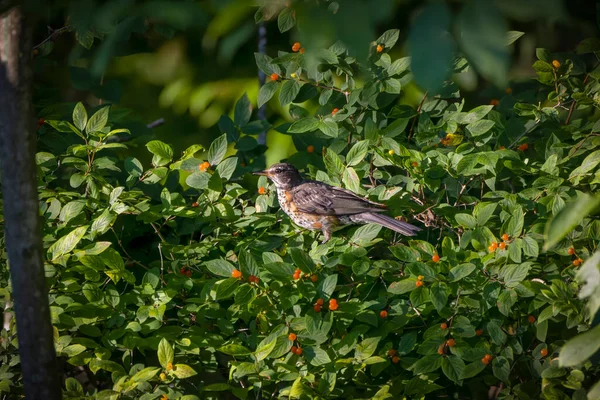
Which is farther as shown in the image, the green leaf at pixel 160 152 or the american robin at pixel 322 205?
the american robin at pixel 322 205

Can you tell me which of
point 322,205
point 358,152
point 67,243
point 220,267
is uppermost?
point 67,243

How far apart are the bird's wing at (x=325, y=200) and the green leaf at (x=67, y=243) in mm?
1274

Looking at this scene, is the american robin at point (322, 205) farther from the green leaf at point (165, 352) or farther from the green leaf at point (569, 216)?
the green leaf at point (569, 216)

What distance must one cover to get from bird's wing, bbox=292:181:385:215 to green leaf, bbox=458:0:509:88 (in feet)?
7.00

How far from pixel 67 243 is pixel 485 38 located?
179 cm

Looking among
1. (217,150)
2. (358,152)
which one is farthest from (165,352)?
(358,152)

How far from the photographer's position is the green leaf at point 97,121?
9.11 ft

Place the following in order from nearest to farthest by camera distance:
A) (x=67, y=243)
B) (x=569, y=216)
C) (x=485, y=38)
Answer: (x=485, y=38)
(x=569, y=216)
(x=67, y=243)

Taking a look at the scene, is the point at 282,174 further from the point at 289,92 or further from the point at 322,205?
the point at 289,92

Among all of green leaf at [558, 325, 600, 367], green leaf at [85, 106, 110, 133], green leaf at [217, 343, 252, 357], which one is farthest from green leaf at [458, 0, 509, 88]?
green leaf at [85, 106, 110, 133]

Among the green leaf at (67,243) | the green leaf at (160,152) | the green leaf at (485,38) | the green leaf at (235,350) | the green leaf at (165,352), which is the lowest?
the green leaf at (235,350)

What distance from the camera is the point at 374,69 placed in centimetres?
303

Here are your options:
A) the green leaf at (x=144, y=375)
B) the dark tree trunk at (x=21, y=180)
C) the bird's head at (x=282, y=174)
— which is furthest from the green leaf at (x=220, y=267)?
the bird's head at (x=282, y=174)

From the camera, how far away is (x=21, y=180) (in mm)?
1955
